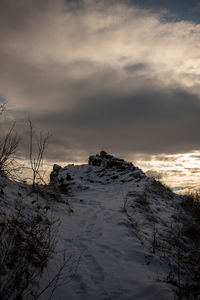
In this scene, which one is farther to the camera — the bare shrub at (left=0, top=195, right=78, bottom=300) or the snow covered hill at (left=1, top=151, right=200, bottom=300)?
the snow covered hill at (left=1, top=151, right=200, bottom=300)

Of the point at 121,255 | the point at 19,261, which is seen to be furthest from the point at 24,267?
the point at 121,255

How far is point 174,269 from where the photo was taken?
2926 millimetres

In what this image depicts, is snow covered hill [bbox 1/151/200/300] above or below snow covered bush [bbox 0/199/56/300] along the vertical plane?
below

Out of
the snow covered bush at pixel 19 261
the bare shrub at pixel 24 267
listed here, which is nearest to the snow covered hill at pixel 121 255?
the bare shrub at pixel 24 267

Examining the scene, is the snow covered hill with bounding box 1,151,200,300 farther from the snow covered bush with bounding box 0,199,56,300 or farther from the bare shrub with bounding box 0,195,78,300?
the snow covered bush with bounding box 0,199,56,300

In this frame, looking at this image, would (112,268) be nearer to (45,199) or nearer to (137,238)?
(137,238)

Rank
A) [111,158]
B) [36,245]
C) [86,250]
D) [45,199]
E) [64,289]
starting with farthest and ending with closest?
[111,158]
[45,199]
[86,250]
[36,245]
[64,289]

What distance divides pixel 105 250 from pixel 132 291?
50.3 inches

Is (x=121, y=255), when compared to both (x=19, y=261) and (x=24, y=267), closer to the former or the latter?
(x=24, y=267)

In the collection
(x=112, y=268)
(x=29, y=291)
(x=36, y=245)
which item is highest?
(x=36, y=245)

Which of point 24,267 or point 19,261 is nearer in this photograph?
point 19,261

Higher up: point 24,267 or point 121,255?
point 24,267

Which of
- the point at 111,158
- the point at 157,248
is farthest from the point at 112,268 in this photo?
the point at 111,158

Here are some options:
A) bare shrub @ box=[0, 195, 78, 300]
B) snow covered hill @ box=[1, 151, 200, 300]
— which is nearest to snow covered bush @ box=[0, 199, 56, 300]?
bare shrub @ box=[0, 195, 78, 300]
